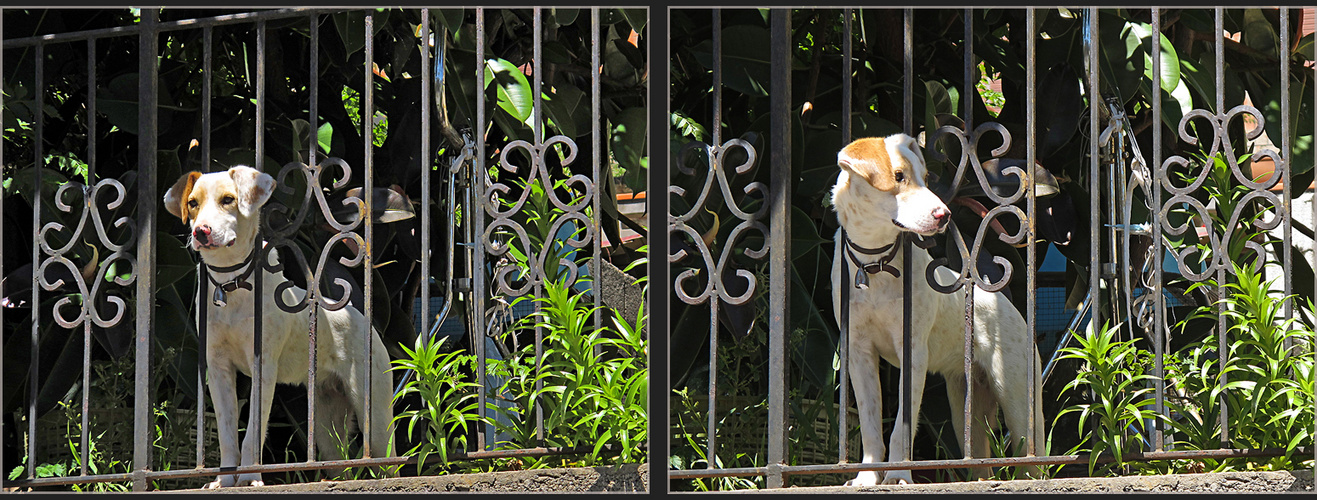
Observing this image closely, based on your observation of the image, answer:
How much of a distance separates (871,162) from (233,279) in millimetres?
1956

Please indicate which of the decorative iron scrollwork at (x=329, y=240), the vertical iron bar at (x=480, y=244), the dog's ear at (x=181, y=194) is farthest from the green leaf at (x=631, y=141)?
the dog's ear at (x=181, y=194)

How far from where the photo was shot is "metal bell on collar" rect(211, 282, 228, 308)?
10.8 feet

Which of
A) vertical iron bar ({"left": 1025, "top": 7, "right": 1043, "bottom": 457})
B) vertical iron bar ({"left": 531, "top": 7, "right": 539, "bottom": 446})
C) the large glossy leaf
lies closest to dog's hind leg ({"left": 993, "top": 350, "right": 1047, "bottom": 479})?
vertical iron bar ({"left": 1025, "top": 7, "right": 1043, "bottom": 457})

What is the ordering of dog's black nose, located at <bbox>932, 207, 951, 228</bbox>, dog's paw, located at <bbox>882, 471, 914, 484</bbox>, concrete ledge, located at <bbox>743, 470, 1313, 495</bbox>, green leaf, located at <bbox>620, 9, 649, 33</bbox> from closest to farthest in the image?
dog's black nose, located at <bbox>932, 207, 951, 228</bbox>
concrete ledge, located at <bbox>743, 470, 1313, 495</bbox>
dog's paw, located at <bbox>882, 471, 914, 484</bbox>
green leaf, located at <bbox>620, 9, 649, 33</bbox>

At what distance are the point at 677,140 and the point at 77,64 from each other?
248 cm

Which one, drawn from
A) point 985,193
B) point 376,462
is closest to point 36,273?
point 376,462

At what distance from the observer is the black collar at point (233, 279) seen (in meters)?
3.21

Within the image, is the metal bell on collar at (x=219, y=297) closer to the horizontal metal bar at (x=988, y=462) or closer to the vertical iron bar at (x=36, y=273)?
the vertical iron bar at (x=36, y=273)

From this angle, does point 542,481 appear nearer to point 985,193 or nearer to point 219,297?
point 219,297

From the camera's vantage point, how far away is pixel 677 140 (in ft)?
13.3

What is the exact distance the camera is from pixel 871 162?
2.82m

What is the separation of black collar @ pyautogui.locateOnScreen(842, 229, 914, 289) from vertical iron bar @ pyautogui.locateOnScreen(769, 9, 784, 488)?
0.79 ft

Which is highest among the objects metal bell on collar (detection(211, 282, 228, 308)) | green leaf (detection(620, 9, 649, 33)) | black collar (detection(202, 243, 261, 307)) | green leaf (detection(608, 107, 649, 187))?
green leaf (detection(620, 9, 649, 33))

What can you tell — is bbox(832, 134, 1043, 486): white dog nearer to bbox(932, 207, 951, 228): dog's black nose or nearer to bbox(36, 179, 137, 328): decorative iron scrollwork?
bbox(932, 207, 951, 228): dog's black nose
